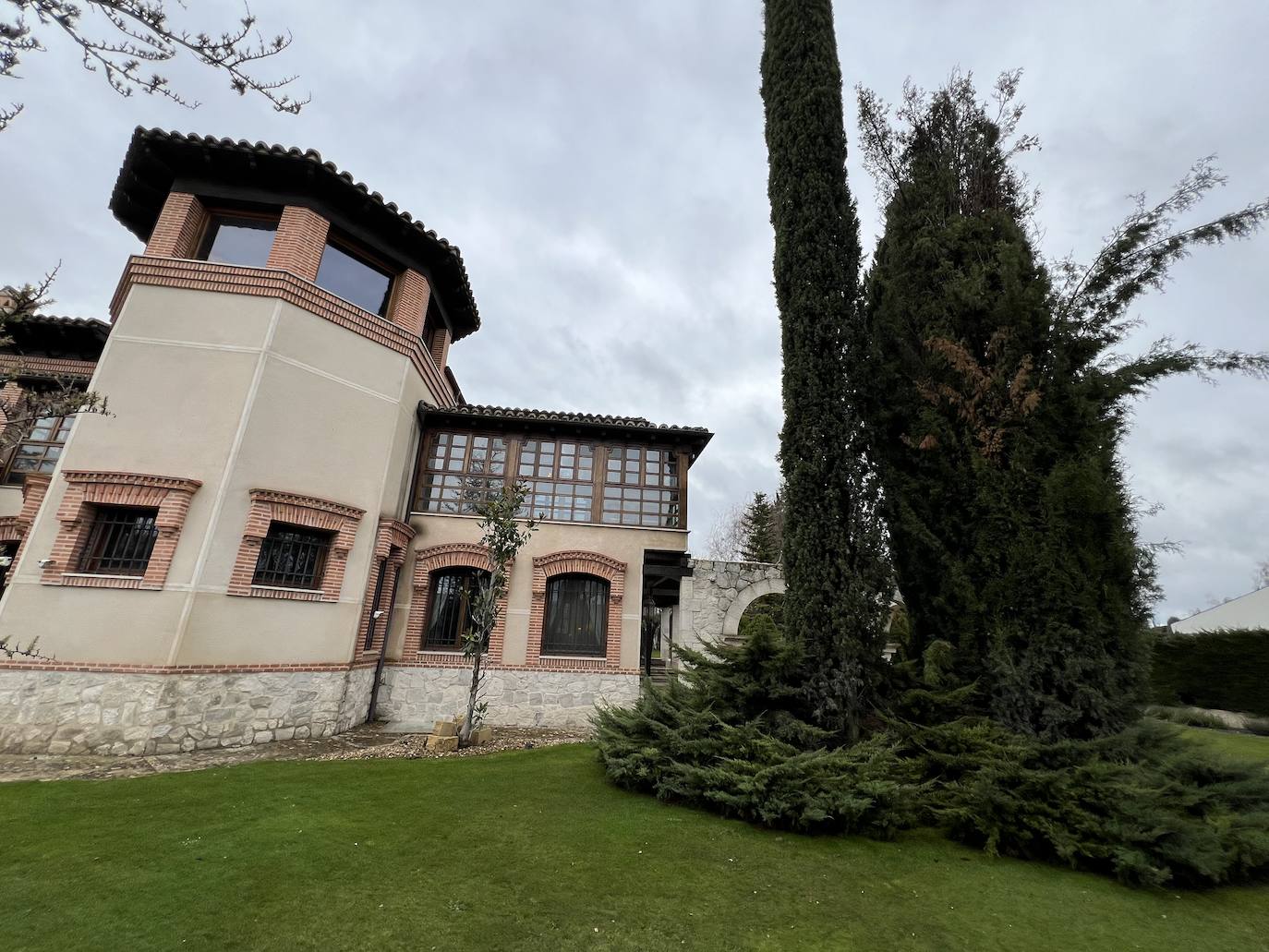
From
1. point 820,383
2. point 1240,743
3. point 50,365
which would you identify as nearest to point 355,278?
point 50,365

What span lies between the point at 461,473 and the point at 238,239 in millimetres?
5672

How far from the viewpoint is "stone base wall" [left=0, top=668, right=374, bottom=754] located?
7.29 meters

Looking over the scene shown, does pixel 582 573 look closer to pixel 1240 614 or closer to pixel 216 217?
pixel 216 217

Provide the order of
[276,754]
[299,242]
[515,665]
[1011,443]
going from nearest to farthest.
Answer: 1. [1011,443]
2. [276,754]
3. [299,242]
4. [515,665]

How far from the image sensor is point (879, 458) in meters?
7.30

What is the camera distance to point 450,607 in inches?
445

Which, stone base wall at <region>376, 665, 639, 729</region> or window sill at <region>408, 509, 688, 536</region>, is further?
window sill at <region>408, 509, 688, 536</region>

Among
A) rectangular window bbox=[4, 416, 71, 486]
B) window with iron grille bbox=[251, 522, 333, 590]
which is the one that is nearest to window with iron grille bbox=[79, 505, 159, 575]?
window with iron grille bbox=[251, 522, 333, 590]

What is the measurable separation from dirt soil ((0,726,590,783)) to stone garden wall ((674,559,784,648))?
11.8 ft

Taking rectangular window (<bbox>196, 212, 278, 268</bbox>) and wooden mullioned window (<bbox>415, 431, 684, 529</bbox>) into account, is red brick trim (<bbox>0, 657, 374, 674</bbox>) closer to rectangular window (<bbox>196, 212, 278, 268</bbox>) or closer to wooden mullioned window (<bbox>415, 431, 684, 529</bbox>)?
wooden mullioned window (<bbox>415, 431, 684, 529</bbox>)

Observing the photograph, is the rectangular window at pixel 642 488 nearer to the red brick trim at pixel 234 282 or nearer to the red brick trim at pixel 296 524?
the red brick trim at pixel 296 524

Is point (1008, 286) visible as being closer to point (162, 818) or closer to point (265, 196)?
point (162, 818)

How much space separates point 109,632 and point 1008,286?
12840 mm

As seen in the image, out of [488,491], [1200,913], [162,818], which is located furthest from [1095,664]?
[488,491]
